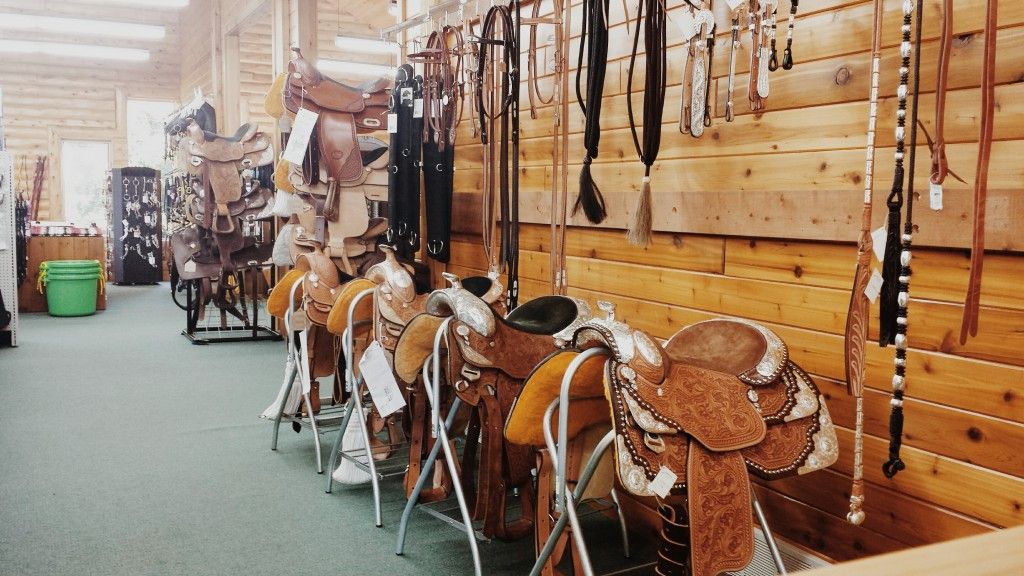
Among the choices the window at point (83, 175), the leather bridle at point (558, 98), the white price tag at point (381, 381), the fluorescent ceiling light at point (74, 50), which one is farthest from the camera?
the window at point (83, 175)

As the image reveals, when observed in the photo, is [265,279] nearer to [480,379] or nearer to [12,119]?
[12,119]

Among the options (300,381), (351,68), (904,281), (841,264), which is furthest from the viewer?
(351,68)

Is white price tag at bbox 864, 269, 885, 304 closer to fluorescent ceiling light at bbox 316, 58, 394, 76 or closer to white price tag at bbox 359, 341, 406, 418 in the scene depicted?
white price tag at bbox 359, 341, 406, 418

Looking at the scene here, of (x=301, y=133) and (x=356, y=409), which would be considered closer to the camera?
(x=356, y=409)

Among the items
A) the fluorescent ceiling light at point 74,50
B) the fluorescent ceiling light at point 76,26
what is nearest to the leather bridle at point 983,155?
the fluorescent ceiling light at point 76,26

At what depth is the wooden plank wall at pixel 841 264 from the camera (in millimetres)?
1643

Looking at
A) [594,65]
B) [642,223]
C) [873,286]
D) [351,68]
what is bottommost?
[873,286]

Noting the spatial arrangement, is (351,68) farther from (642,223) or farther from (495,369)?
(495,369)

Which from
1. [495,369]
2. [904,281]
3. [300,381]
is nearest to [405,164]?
[300,381]

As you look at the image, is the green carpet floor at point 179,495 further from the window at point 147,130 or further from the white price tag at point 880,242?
the window at point 147,130

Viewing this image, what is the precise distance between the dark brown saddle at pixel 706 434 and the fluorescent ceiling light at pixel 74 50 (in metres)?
12.5

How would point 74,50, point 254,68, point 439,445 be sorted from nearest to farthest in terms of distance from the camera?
point 439,445
point 254,68
point 74,50

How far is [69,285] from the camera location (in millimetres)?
7633

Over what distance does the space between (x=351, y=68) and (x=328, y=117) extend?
23.7ft
